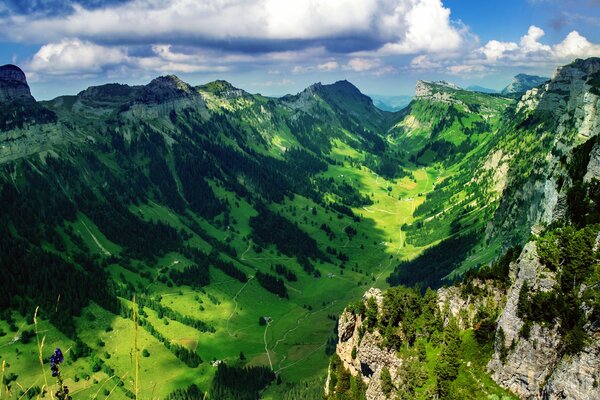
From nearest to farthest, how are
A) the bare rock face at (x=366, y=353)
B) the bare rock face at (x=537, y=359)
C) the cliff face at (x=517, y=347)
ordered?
the bare rock face at (x=537, y=359) < the cliff face at (x=517, y=347) < the bare rock face at (x=366, y=353)

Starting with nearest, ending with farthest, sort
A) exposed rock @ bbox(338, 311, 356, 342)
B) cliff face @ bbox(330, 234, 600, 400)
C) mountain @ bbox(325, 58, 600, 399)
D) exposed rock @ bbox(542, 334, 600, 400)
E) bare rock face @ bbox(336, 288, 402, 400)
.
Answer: exposed rock @ bbox(542, 334, 600, 400) → cliff face @ bbox(330, 234, 600, 400) → mountain @ bbox(325, 58, 600, 399) → bare rock face @ bbox(336, 288, 402, 400) → exposed rock @ bbox(338, 311, 356, 342)

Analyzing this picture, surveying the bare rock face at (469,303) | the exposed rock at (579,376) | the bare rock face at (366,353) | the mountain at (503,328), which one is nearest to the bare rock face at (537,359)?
the exposed rock at (579,376)

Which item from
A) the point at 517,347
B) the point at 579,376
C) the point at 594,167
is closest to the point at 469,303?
the point at 517,347

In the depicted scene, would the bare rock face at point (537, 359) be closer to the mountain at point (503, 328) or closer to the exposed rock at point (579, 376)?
the exposed rock at point (579, 376)

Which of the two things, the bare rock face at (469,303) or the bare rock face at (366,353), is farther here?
the bare rock face at (366,353)

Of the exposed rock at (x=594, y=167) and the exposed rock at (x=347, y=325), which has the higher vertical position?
the exposed rock at (x=594, y=167)

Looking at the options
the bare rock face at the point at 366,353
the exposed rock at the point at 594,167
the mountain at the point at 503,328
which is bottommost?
the bare rock face at the point at 366,353

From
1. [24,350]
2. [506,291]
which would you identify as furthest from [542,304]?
[24,350]

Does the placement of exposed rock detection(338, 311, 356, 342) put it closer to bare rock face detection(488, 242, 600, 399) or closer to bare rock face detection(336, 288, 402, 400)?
bare rock face detection(336, 288, 402, 400)

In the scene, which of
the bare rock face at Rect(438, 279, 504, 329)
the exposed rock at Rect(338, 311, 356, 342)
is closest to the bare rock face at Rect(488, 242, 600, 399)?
the bare rock face at Rect(438, 279, 504, 329)

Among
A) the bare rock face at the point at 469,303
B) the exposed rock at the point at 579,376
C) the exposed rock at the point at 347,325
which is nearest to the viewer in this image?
the exposed rock at the point at 579,376

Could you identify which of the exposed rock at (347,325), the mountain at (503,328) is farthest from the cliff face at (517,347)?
the exposed rock at (347,325)
